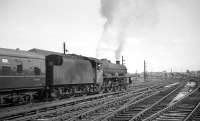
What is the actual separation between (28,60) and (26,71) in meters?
0.78

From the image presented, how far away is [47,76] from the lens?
18.0m

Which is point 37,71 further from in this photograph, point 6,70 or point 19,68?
point 6,70

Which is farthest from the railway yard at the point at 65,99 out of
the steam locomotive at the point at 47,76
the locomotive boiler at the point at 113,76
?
the locomotive boiler at the point at 113,76

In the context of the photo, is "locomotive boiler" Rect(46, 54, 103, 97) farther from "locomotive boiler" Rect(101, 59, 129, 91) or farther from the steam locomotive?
"locomotive boiler" Rect(101, 59, 129, 91)

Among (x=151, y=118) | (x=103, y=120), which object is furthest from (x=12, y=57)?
(x=151, y=118)

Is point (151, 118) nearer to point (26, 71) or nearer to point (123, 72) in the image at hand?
point (26, 71)

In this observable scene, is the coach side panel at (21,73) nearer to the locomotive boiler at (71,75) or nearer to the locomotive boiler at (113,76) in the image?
the locomotive boiler at (71,75)

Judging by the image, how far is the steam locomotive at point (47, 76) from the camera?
13922 mm

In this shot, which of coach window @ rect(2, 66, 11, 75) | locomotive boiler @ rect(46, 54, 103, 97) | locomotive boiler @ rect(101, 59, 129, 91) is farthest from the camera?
locomotive boiler @ rect(101, 59, 129, 91)

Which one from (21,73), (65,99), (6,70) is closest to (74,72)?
(65,99)

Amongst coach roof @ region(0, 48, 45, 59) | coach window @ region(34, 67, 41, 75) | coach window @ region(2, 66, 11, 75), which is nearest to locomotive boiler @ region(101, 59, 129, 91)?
coach window @ region(34, 67, 41, 75)

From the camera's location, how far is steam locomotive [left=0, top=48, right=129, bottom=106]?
548 inches

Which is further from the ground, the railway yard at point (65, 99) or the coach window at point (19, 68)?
the coach window at point (19, 68)

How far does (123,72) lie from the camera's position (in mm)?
31891
